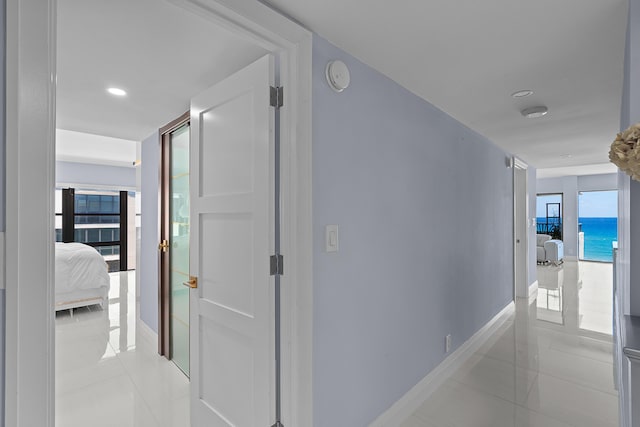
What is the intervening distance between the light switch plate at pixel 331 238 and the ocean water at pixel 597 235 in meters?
11.1

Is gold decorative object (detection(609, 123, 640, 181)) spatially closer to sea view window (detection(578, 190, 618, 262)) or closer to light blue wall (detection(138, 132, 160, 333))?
light blue wall (detection(138, 132, 160, 333))

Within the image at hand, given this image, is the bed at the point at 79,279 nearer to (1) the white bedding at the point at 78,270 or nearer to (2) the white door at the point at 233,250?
(1) the white bedding at the point at 78,270

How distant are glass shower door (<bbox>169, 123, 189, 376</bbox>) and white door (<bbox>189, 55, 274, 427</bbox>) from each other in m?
0.84

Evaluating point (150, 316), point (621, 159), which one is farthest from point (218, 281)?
point (150, 316)

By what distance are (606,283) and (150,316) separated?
7.50 meters

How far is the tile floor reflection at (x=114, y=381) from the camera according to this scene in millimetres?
2191

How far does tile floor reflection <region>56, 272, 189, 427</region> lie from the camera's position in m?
2.19

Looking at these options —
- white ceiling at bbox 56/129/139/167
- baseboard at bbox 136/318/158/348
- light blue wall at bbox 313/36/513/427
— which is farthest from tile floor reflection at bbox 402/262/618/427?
white ceiling at bbox 56/129/139/167

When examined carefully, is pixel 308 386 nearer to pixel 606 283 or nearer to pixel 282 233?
pixel 282 233

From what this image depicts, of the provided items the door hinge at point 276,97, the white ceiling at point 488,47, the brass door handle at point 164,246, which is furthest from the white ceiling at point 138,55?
the brass door handle at point 164,246

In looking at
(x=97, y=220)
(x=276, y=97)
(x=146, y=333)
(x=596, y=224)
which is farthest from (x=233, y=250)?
(x=596, y=224)

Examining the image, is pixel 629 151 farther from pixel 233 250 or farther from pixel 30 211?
pixel 30 211

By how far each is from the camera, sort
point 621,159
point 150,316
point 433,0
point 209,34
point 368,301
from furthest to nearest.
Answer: point 150,316, point 368,301, point 209,34, point 433,0, point 621,159

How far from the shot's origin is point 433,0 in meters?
1.37
